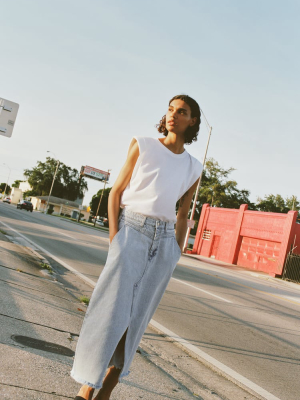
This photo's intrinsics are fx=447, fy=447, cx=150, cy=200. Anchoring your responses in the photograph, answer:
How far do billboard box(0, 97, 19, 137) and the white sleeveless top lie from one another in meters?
12.5

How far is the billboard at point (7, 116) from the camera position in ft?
46.5

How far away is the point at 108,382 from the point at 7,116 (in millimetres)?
13108

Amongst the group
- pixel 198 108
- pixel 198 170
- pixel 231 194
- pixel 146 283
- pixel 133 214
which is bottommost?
pixel 146 283

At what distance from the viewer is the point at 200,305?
26.4 ft

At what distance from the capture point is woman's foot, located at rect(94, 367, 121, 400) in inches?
95.9

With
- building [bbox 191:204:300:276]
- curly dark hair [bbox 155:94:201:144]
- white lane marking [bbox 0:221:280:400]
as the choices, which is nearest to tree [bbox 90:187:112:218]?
building [bbox 191:204:300:276]

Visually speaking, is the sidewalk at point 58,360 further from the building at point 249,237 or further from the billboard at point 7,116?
the building at point 249,237

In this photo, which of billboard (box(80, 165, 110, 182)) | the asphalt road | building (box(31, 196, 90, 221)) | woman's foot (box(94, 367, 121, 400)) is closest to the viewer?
woman's foot (box(94, 367, 121, 400))

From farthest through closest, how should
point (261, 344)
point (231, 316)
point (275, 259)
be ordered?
point (275, 259) < point (231, 316) < point (261, 344)

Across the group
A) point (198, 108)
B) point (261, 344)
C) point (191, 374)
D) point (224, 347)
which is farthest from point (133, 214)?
point (261, 344)

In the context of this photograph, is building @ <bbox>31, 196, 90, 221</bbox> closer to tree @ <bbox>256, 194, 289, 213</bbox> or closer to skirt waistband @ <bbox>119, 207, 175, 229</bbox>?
tree @ <bbox>256, 194, 289, 213</bbox>

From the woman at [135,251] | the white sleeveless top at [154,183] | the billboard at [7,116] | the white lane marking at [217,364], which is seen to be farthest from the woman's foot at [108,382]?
the billboard at [7,116]

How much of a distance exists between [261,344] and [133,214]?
4.22 m

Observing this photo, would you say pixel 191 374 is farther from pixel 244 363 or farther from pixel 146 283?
pixel 146 283
